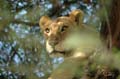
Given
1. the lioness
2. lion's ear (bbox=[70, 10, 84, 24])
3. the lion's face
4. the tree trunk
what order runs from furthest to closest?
lion's ear (bbox=[70, 10, 84, 24]), the lion's face, the lioness, the tree trunk

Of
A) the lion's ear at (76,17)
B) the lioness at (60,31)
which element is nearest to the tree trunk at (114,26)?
the lioness at (60,31)

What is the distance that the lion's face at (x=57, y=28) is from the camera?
216cm

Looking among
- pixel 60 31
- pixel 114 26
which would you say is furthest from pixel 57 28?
pixel 114 26

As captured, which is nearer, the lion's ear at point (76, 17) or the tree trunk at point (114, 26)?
the tree trunk at point (114, 26)

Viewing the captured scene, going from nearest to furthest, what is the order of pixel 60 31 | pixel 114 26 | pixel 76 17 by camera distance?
pixel 114 26 → pixel 60 31 → pixel 76 17

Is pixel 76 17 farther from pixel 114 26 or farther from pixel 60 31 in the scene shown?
pixel 114 26

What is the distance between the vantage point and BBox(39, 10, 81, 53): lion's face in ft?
7.08

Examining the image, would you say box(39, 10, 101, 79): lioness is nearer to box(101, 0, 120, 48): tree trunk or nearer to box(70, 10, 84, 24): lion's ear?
box(70, 10, 84, 24): lion's ear

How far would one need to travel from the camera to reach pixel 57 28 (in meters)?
2.40

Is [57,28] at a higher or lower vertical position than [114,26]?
lower

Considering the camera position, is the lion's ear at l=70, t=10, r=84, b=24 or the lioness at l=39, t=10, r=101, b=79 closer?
the lioness at l=39, t=10, r=101, b=79

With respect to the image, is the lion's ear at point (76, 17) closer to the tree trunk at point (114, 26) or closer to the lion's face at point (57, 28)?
the lion's face at point (57, 28)

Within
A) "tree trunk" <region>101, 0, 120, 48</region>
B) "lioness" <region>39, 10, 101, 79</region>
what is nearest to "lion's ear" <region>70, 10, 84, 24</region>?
"lioness" <region>39, 10, 101, 79</region>

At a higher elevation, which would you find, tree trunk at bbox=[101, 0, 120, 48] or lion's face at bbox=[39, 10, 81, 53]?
tree trunk at bbox=[101, 0, 120, 48]
